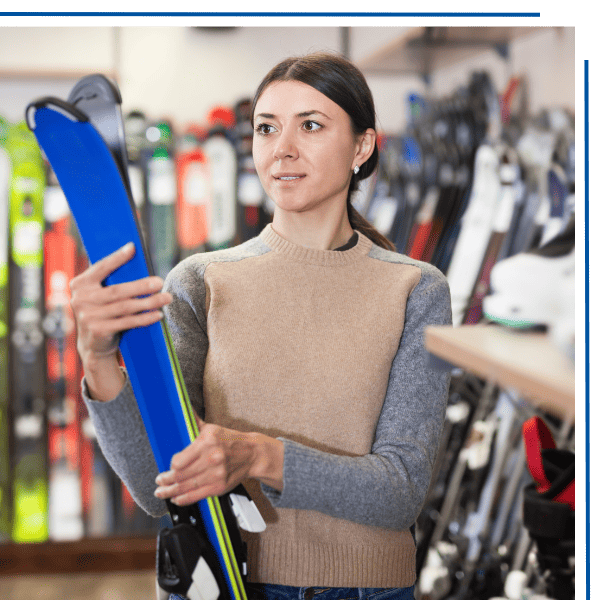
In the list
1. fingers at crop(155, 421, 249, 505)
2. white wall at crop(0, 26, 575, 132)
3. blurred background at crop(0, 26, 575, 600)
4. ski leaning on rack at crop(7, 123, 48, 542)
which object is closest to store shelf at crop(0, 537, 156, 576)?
blurred background at crop(0, 26, 575, 600)

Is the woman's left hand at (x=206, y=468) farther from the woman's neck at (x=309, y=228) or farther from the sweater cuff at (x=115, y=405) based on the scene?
the woman's neck at (x=309, y=228)

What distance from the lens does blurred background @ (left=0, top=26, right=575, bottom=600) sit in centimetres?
200

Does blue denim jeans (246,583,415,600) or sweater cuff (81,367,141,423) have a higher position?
sweater cuff (81,367,141,423)

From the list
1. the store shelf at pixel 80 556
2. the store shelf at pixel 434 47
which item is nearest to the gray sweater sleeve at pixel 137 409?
the store shelf at pixel 434 47

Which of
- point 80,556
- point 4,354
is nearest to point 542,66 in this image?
point 4,354

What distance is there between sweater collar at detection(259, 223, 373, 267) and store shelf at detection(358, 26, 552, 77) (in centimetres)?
109

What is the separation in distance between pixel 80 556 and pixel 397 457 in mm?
2192

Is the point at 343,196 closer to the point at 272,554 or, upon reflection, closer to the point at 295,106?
the point at 295,106

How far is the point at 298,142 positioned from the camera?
0.99 meters

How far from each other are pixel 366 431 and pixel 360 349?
126mm

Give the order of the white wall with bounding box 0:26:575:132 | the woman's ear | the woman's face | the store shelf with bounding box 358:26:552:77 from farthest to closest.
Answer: the white wall with bounding box 0:26:575:132
the store shelf with bounding box 358:26:552:77
the woman's ear
the woman's face

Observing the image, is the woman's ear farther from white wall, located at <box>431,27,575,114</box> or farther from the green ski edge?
white wall, located at <box>431,27,575,114</box>
